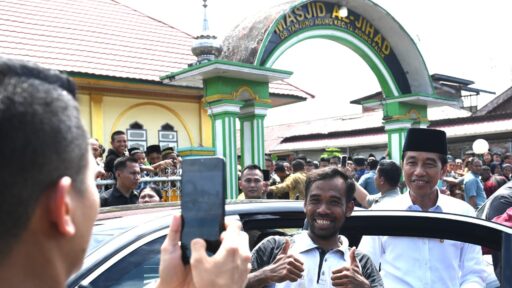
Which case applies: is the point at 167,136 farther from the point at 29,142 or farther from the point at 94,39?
the point at 29,142

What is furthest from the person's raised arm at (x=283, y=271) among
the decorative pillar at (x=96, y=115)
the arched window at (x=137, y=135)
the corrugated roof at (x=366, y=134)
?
the corrugated roof at (x=366, y=134)

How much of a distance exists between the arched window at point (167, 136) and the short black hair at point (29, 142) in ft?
38.8

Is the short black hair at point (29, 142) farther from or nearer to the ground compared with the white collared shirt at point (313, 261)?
farther from the ground

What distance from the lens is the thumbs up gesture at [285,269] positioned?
267 centimetres

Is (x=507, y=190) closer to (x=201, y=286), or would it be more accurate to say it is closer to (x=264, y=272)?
→ (x=264, y=272)

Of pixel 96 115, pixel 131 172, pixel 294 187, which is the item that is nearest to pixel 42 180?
pixel 131 172

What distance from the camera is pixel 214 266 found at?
1149 mm

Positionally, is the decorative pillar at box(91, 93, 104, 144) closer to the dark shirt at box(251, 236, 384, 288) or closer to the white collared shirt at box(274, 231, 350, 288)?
the dark shirt at box(251, 236, 384, 288)

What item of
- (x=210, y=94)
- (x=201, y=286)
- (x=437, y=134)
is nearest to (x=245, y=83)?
(x=210, y=94)

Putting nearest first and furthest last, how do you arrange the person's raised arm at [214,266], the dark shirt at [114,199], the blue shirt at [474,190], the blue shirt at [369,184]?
the person's raised arm at [214,266] → the dark shirt at [114,199] → the blue shirt at [369,184] → the blue shirt at [474,190]

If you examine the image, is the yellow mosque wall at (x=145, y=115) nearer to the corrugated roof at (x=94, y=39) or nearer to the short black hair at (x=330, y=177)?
the corrugated roof at (x=94, y=39)

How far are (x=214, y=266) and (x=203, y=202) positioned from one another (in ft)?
0.66

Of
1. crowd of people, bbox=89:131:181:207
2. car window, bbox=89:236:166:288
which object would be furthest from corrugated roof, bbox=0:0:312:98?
car window, bbox=89:236:166:288

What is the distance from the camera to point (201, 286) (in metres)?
1.15
